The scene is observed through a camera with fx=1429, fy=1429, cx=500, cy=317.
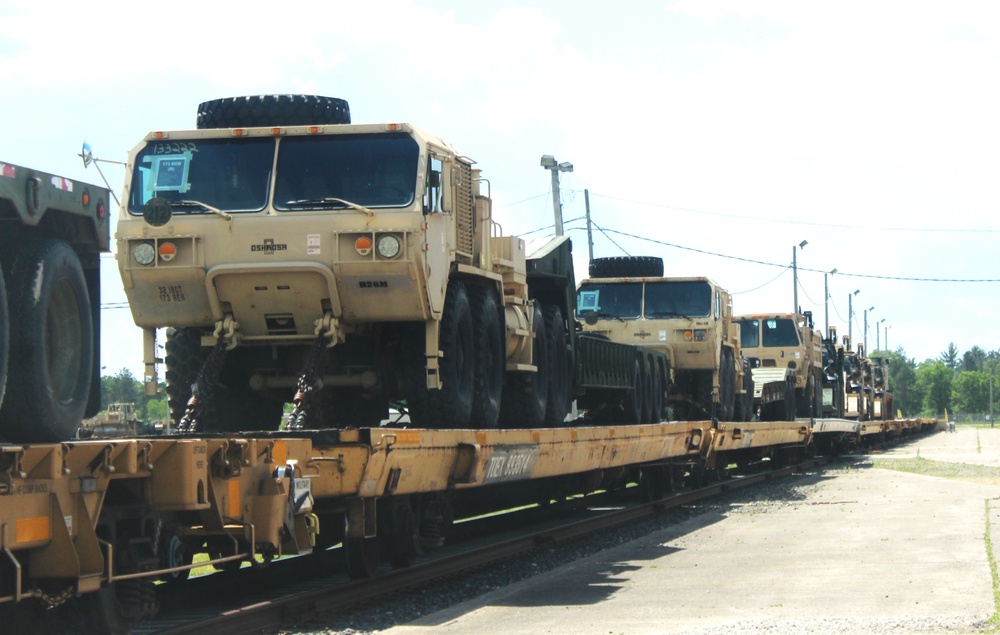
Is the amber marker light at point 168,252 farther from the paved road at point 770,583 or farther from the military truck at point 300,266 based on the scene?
the paved road at point 770,583

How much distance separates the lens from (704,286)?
2238 cm

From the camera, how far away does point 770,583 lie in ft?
35.1

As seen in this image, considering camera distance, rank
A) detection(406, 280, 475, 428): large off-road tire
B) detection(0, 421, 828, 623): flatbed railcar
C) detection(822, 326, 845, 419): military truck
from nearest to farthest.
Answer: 1. detection(0, 421, 828, 623): flatbed railcar
2. detection(406, 280, 475, 428): large off-road tire
3. detection(822, 326, 845, 419): military truck

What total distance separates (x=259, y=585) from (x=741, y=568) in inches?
155

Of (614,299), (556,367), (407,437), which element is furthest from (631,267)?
(407,437)

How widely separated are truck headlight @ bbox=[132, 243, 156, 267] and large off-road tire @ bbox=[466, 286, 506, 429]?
2.75 meters

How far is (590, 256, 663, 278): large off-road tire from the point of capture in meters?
23.5

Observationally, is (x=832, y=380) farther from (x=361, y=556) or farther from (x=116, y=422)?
(x=361, y=556)

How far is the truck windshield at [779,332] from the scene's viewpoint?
108 feet

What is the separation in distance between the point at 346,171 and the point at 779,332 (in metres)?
23.9

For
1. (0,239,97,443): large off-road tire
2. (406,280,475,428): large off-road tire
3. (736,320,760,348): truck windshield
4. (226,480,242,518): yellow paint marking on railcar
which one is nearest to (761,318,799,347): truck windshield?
(736,320,760,348): truck windshield

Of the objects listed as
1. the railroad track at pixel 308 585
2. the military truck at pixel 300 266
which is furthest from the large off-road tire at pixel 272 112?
the railroad track at pixel 308 585

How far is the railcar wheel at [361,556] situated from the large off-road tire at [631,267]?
13.4 m

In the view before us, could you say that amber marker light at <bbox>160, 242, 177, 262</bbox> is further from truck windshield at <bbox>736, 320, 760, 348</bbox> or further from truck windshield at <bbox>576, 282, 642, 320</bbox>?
truck windshield at <bbox>736, 320, 760, 348</bbox>
